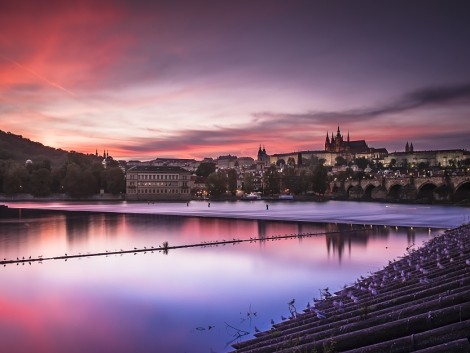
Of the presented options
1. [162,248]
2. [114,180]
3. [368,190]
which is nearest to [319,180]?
[368,190]

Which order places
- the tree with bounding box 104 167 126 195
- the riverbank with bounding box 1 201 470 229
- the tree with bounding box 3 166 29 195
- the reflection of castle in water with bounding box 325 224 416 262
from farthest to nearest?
the tree with bounding box 104 167 126 195 → the tree with bounding box 3 166 29 195 → the riverbank with bounding box 1 201 470 229 → the reflection of castle in water with bounding box 325 224 416 262

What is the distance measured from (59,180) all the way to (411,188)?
283 feet

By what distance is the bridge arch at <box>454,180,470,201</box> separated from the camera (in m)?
98.8

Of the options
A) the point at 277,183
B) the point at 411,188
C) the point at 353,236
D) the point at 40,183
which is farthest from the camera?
the point at 277,183

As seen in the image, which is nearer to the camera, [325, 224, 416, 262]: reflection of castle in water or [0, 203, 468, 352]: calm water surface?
[0, 203, 468, 352]: calm water surface

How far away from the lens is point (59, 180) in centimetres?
12312

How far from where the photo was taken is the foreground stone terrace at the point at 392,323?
6156mm

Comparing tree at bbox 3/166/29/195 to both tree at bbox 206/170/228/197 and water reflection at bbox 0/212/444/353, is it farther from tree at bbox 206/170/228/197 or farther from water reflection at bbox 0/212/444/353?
water reflection at bbox 0/212/444/353

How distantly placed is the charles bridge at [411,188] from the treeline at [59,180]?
217 ft

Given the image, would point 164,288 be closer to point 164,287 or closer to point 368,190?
point 164,287

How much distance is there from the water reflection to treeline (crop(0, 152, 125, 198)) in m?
83.5

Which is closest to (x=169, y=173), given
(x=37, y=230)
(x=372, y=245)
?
(x=37, y=230)

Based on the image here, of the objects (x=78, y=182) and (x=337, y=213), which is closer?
(x=337, y=213)

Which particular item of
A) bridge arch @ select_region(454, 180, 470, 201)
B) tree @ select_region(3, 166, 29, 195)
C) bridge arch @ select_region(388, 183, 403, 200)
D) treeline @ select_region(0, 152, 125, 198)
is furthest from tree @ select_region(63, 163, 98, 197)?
bridge arch @ select_region(454, 180, 470, 201)
